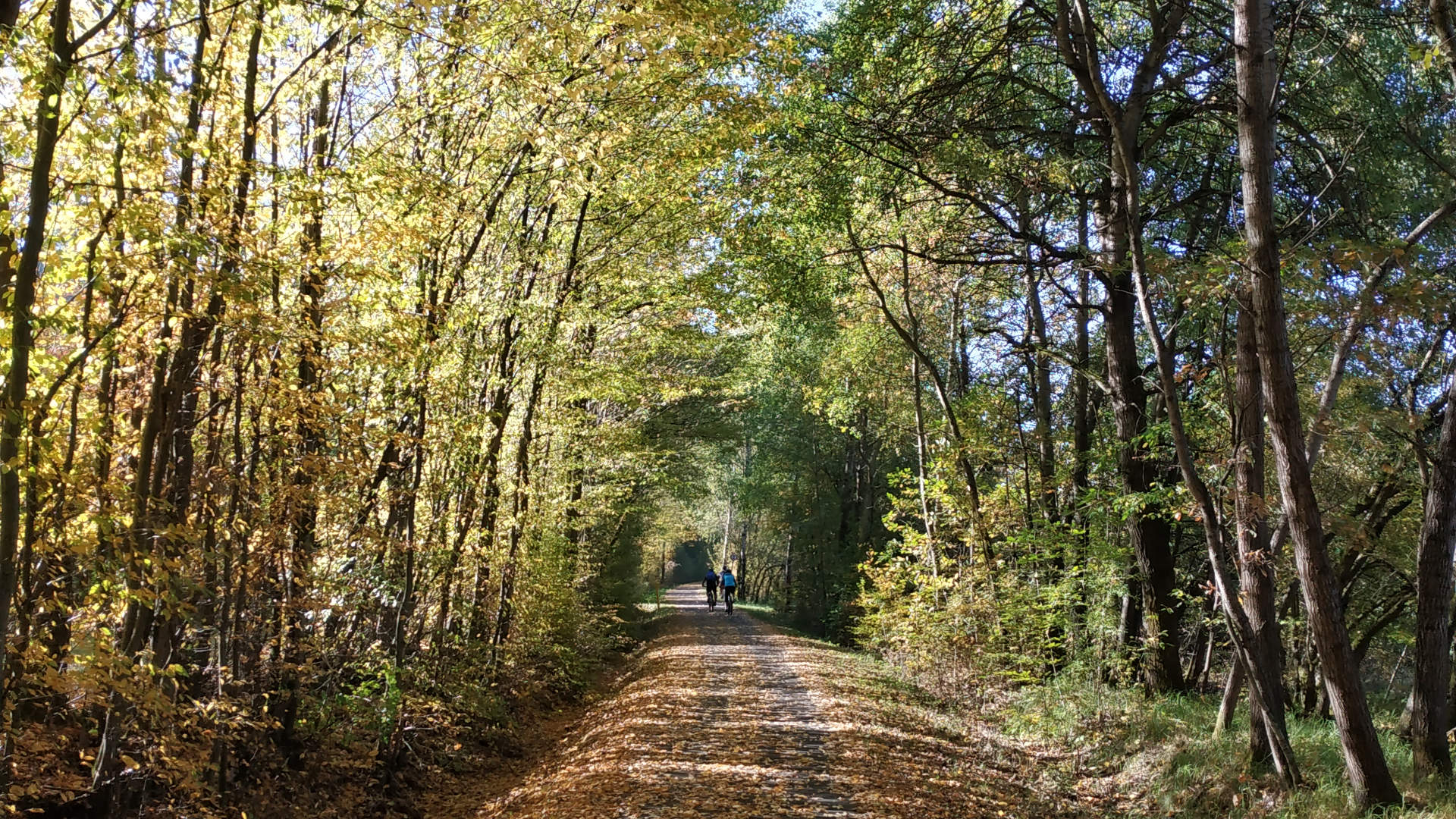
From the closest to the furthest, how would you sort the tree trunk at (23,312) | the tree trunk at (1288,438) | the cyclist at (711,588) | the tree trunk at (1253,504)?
the tree trunk at (23,312)
the tree trunk at (1288,438)
the tree trunk at (1253,504)
the cyclist at (711,588)

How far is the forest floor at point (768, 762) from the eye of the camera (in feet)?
23.2

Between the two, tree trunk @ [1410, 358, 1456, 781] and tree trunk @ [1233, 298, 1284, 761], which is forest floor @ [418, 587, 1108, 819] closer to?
tree trunk @ [1233, 298, 1284, 761]

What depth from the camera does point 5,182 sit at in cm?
420

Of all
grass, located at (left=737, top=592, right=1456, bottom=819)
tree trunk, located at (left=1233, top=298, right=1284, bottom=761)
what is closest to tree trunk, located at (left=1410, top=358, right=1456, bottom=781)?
grass, located at (left=737, top=592, right=1456, bottom=819)

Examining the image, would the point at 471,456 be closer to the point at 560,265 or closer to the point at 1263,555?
the point at 560,265

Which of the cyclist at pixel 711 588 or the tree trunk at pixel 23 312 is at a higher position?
the tree trunk at pixel 23 312

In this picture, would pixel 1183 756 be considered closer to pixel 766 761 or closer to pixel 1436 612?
pixel 1436 612

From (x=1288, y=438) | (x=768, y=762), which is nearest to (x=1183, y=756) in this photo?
(x=1288, y=438)

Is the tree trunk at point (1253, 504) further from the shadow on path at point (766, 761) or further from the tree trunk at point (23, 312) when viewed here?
the tree trunk at point (23, 312)

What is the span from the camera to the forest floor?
278 inches

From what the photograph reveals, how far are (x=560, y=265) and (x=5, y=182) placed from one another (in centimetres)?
748

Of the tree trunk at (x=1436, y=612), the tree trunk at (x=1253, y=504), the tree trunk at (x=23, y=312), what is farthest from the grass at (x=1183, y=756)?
the tree trunk at (x=23, y=312)

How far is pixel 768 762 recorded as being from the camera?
27.5ft

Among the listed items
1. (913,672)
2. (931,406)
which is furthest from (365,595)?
(931,406)
